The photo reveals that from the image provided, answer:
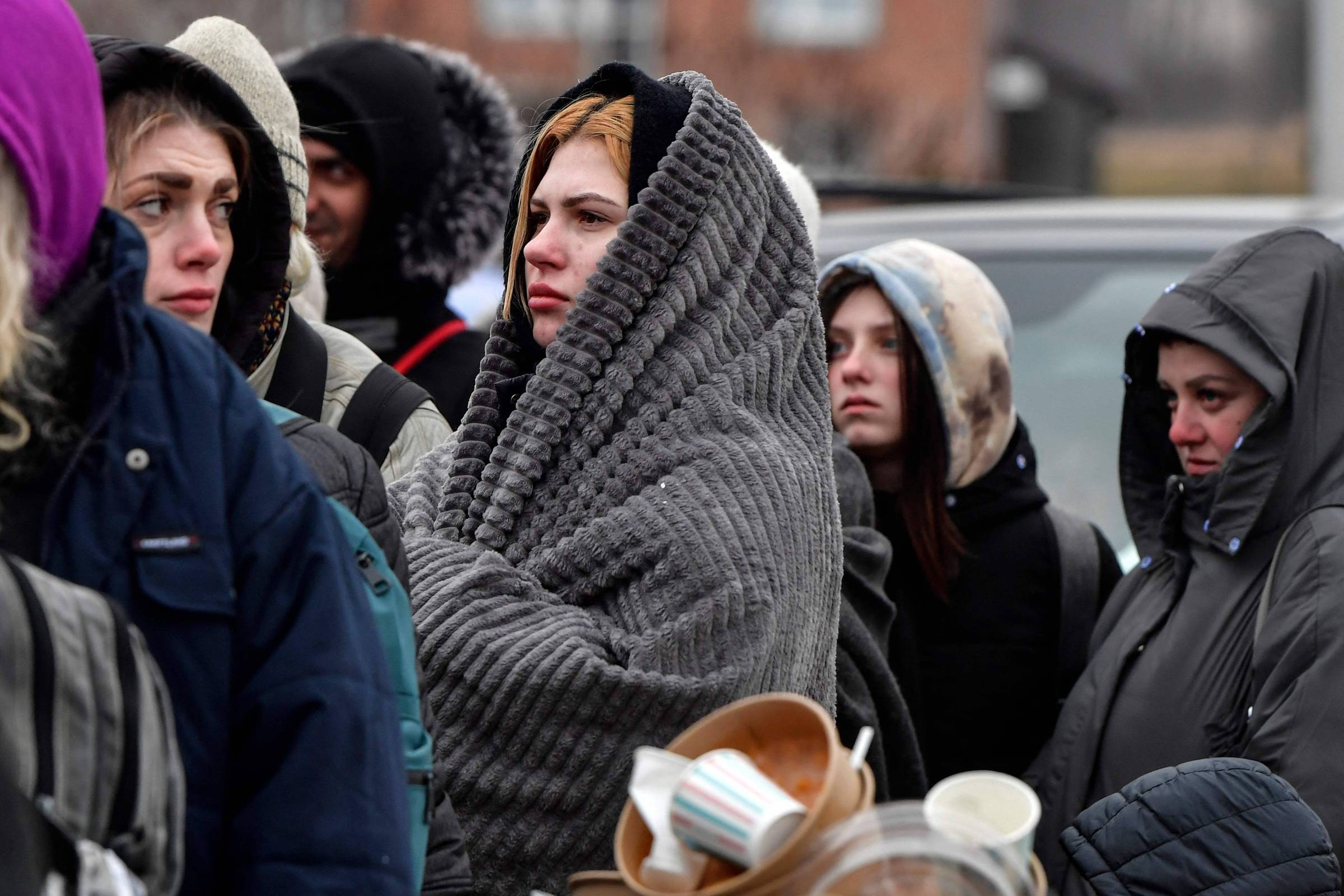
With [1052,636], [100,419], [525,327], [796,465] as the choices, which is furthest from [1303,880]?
[100,419]

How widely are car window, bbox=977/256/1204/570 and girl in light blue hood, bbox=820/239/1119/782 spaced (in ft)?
1.89

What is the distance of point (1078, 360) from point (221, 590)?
3.31 meters

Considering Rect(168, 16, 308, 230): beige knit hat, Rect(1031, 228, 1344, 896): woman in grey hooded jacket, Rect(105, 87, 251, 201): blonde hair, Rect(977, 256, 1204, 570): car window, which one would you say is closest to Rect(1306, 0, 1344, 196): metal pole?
Rect(977, 256, 1204, 570): car window

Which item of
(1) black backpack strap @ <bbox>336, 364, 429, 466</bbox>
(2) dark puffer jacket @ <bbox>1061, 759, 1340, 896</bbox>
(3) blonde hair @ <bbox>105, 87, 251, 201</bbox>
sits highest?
(3) blonde hair @ <bbox>105, 87, 251, 201</bbox>

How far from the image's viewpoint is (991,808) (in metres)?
1.42

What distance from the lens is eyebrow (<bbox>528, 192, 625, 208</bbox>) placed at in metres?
2.72

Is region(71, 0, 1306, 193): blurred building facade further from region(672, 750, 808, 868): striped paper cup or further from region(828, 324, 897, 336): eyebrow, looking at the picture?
region(672, 750, 808, 868): striped paper cup

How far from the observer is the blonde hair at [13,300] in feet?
4.90

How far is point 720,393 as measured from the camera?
8.29ft

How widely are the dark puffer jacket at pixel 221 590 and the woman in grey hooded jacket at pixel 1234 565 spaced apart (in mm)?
1794

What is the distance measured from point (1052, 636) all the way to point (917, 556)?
33 cm

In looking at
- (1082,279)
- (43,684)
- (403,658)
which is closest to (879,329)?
(1082,279)

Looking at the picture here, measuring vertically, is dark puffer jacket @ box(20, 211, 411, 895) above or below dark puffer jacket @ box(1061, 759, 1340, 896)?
above

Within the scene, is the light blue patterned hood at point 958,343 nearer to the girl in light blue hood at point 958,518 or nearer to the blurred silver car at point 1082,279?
the girl in light blue hood at point 958,518
